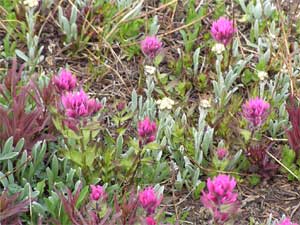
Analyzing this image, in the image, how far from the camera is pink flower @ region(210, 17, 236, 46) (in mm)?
3438

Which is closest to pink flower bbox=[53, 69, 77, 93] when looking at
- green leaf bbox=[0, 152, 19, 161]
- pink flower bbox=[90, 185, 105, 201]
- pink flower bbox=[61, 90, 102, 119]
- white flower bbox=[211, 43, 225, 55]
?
pink flower bbox=[61, 90, 102, 119]

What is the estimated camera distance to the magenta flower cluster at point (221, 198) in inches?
96.0

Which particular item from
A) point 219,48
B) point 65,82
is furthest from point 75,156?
point 219,48

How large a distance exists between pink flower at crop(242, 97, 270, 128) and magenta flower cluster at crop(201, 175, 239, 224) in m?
0.60

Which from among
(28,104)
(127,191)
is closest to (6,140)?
(28,104)

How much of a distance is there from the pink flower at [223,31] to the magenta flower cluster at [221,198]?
44.6 inches

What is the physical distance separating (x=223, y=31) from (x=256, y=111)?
571 mm

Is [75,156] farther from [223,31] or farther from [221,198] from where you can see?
[223,31]

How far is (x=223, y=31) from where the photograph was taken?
344cm

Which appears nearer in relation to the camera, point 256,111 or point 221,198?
point 221,198

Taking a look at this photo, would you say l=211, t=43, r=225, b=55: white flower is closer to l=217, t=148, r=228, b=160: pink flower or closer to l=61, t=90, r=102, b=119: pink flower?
l=217, t=148, r=228, b=160: pink flower

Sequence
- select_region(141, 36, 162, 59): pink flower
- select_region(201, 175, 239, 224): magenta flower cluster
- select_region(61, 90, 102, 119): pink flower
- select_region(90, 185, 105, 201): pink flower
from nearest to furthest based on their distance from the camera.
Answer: select_region(201, 175, 239, 224): magenta flower cluster → select_region(90, 185, 105, 201): pink flower → select_region(61, 90, 102, 119): pink flower → select_region(141, 36, 162, 59): pink flower

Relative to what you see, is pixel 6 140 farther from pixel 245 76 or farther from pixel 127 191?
pixel 245 76

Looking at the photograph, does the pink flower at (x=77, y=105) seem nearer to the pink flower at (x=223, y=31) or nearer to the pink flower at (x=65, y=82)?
the pink flower at (x=65, y=82)
